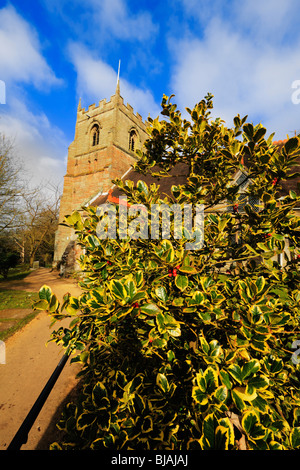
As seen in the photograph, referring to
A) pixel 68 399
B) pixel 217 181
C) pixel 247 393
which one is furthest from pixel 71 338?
pixel 68 399

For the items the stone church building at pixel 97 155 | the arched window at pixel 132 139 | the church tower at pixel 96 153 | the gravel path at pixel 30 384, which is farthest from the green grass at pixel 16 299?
the arched window at pixel 132 139

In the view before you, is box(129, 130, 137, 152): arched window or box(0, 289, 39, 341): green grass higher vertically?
box(129, 130, 137, 152): arched window

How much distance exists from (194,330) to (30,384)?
15.7ft

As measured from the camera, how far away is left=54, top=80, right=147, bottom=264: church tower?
743 inches

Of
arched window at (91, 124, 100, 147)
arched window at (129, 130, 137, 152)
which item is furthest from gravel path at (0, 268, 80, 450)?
arched window at (129, 130, 137, 152)

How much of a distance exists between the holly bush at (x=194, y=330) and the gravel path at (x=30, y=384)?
3.47ft

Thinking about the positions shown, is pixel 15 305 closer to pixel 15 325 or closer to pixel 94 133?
pixel 15 325

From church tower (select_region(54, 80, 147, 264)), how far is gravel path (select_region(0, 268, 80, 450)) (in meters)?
13.3

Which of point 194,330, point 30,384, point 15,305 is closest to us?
point 194,330

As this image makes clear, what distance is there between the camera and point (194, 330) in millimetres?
1657

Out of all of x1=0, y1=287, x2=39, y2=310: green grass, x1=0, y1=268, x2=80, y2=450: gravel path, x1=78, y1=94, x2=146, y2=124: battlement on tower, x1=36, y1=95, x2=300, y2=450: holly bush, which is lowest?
x1=0, y1=268, x2=80, y2=450: gravel path

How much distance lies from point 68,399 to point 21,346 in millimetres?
3018

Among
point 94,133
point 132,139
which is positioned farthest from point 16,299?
point 132,139

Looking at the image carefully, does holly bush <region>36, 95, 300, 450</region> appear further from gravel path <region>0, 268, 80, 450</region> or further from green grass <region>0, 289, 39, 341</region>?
green grass <region>0, 289, 39, 341</region>
